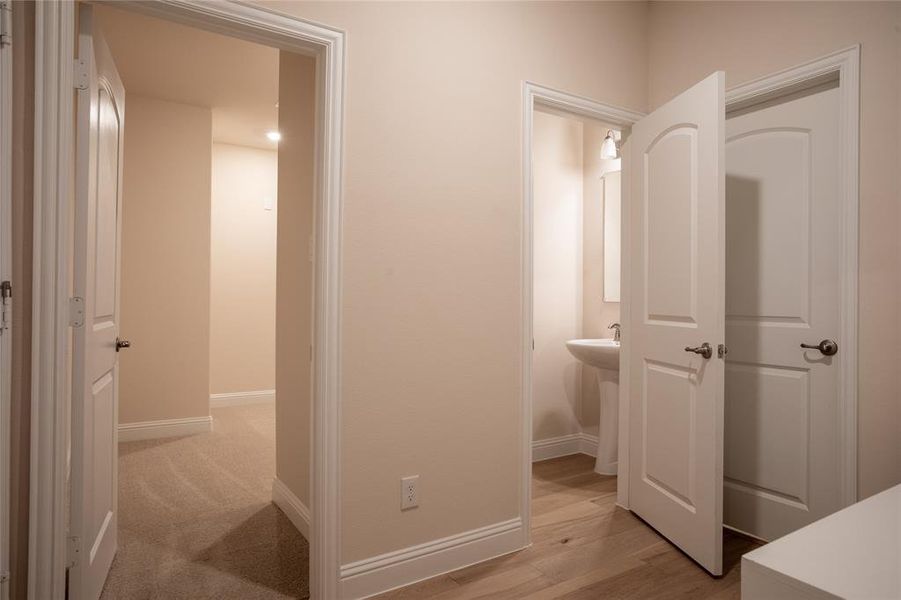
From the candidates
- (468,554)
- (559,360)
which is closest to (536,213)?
(559,360)

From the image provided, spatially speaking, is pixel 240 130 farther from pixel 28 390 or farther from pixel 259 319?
pixel 28 390

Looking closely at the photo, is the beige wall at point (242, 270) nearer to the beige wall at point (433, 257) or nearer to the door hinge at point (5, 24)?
the beige wall at point (433, 257)

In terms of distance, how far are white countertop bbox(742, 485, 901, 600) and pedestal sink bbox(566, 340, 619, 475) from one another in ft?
5.26

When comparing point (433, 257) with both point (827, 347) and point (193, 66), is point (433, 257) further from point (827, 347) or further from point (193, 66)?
point (193, 66)

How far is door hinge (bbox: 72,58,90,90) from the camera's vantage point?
163 centimetres

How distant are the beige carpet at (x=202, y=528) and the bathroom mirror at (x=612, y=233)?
95.5 inches

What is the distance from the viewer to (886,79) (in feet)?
6.45

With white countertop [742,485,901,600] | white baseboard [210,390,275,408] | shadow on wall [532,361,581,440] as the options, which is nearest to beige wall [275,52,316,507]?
shadow on wall [532,361,581,440]

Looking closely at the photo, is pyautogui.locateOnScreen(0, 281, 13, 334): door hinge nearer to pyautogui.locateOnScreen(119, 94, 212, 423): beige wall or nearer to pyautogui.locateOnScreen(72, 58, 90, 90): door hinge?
pyautogui.locateOnScreen(72, 58, 90, 90): door hinge

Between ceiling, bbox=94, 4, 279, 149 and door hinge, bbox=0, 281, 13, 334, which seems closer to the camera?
door hinge, bbox=0, 281, 13, 334

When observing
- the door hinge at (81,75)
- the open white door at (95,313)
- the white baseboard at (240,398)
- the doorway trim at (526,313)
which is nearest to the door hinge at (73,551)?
the open white door at (95,313)

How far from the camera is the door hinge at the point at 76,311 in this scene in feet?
5.26

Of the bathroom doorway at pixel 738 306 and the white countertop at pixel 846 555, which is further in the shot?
the bathroom doorway at pixel 738 306

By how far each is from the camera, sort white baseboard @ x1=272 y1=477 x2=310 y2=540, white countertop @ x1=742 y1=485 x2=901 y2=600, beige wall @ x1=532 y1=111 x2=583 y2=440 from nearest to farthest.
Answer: white countertop @ x1=742 y1=485 x2=901 y2=600, white baseboard @ x1=272 y1=477 x2=310 y2=540, beige wall @ x1=532 y1=111 x2=583 y2=440
